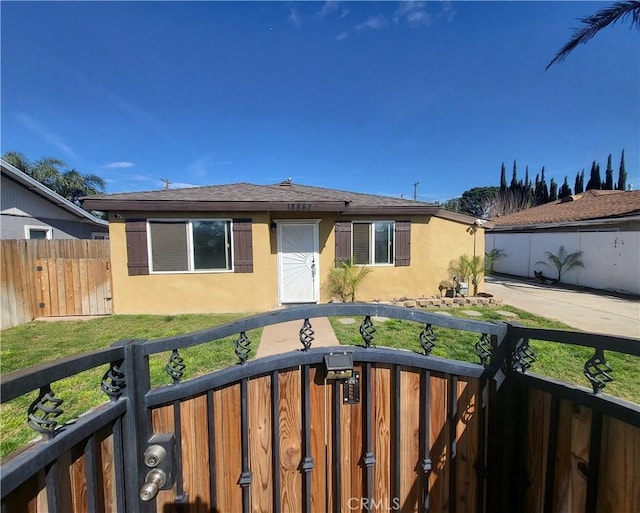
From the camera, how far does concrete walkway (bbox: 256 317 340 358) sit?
442 cm

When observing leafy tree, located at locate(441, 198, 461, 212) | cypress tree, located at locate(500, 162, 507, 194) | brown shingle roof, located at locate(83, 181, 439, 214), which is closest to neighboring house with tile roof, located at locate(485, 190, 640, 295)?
brown shingle roof, located at locate(83, 181, 439, 214)

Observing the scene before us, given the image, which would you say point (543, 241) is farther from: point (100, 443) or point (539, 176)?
point (539, 176)

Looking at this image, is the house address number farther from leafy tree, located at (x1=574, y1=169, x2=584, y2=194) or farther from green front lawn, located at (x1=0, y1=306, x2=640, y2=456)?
leafy tree, located at (x1=574, y1=169, x2=584, y2=194)

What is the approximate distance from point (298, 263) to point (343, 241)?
1.41 m

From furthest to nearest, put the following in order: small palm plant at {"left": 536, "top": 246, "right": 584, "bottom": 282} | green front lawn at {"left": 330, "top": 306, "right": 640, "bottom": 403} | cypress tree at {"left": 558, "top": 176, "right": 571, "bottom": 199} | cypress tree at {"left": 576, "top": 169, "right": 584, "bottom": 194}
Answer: cypress tree at {"left": 558, "top": 176, "right": 571, "bottom": 199} < cypress tree at {"left": 576, "top": 169, "right": 584, "bottom": 194} < small palm plant at {"left": 536, "top": 246, "right": 584, "bottom": 282} < green front lawn at {"left": 330, "top": 306, "right": 640, "bottom": 403}

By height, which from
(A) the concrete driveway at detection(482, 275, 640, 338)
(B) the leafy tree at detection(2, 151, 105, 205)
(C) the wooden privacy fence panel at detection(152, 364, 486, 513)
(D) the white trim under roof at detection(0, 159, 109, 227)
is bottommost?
(A) the concrete driveway at detection(482, 275, 640, 338)

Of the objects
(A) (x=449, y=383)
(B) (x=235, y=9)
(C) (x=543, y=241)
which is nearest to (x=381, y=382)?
(A) (x=449, y=383)

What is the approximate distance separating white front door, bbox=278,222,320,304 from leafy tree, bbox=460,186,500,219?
34439 mm

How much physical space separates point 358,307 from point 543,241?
14.4 metres

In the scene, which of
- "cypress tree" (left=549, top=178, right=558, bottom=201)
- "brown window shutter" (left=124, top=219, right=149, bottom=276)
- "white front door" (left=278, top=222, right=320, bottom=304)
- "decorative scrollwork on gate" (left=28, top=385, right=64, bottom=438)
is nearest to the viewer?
"decorative scrollwork on gate" (left=28, top=385, right=64, bottom=438)

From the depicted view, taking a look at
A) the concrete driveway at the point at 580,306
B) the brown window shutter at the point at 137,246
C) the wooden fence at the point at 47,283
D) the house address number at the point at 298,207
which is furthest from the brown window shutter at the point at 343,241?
the wooden fence at the point at 47,283

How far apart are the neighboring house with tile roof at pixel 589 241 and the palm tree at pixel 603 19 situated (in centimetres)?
546

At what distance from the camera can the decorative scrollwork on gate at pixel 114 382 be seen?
1185 millimetres

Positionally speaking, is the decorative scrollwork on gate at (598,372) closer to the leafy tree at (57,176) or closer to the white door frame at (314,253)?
the white door frame at (314,253)
